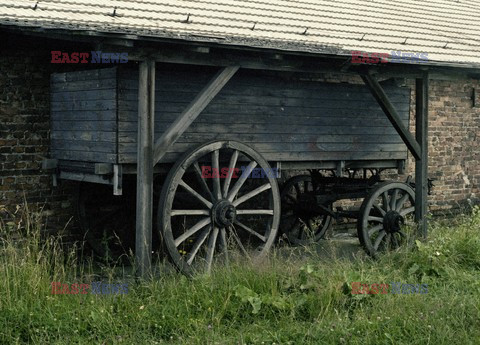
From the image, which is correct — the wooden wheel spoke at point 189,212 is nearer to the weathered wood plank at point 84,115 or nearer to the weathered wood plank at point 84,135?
the weathered wood plank at point 84,135

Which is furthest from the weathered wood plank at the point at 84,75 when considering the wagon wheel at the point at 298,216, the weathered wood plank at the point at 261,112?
the wagon wheel at the point at 298,216

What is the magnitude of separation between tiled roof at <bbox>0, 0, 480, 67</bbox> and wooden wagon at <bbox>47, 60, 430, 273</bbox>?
522mm

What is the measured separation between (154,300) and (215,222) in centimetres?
159

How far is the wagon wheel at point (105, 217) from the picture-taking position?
931 cm

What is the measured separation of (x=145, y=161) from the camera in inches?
299

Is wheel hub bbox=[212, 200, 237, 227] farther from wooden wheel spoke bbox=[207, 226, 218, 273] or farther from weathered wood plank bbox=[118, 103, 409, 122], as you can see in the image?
weathered wood plank bbox=[118, 103, 409, 122]

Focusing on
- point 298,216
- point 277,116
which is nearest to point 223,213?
point 277,116

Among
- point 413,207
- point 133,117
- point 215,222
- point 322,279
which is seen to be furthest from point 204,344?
point 413,207

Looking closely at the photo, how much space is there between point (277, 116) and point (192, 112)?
5.55ft

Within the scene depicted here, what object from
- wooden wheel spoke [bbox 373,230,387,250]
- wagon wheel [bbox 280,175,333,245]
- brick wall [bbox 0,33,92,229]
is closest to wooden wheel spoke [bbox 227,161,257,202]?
wagon wheel [bbox 280,175,333,245]

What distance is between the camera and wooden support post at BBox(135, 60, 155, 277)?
7508mm

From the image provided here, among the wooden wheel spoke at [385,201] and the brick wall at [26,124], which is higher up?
the brick wall at [26,124]

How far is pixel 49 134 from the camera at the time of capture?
9062 millimetres

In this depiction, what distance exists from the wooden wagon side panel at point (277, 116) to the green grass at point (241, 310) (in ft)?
5.66
